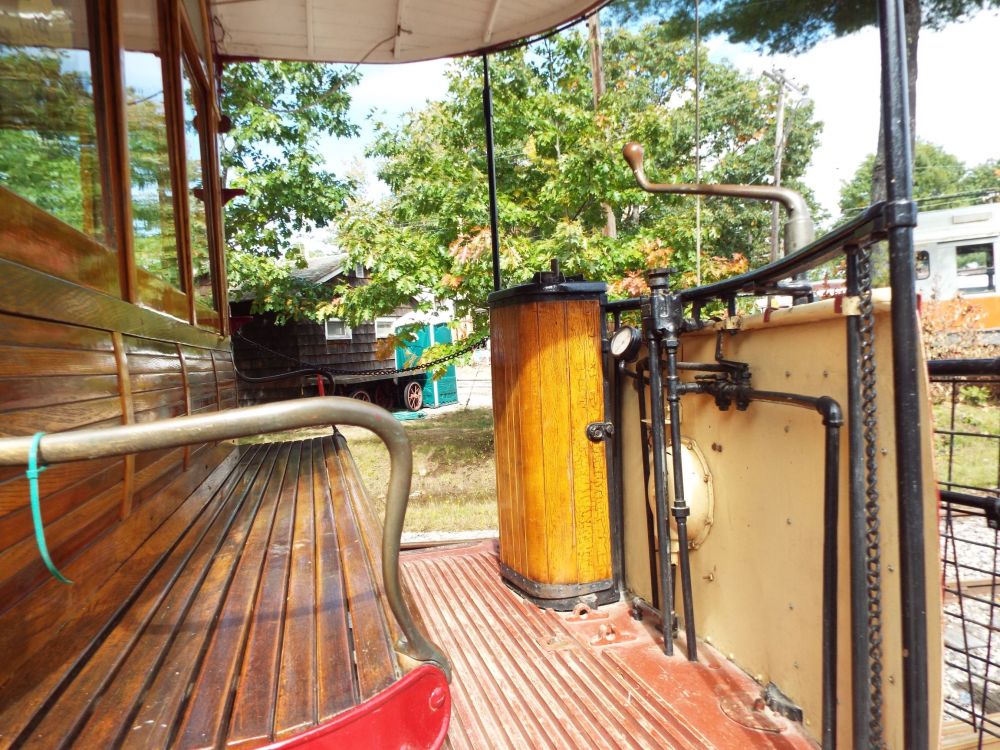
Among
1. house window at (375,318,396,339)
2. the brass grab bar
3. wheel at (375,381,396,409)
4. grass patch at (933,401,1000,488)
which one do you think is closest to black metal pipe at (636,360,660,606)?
the brass grab bar

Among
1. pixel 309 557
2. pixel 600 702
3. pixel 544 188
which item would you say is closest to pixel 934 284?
pixel 544 188

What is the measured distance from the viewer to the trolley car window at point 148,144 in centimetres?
173

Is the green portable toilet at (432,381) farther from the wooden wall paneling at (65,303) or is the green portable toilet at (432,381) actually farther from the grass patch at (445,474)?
the wooden wall paneling at (65,303)

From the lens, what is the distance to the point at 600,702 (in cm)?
191

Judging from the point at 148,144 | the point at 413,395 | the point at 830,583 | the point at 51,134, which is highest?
the point at 148,144

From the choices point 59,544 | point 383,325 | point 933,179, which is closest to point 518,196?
point 59,544

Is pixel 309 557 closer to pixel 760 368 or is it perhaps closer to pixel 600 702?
pixel 600 702

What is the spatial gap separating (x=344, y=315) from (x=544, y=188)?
A: 11.3 feet

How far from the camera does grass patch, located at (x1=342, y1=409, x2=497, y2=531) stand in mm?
5793

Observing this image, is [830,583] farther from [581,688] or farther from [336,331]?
[336,331]

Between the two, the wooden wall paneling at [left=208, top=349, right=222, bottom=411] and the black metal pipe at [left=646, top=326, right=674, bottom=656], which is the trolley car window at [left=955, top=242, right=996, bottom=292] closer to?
the black metal pipe at [left=646, top=326, right=674, bottom=656]

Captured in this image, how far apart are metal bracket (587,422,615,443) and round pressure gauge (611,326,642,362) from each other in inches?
13.1

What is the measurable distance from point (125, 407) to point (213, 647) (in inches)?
27.9

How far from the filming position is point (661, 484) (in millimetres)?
2135
